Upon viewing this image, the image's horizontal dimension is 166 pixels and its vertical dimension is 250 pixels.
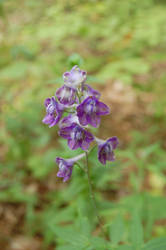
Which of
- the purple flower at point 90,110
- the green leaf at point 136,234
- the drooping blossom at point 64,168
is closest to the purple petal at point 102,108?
the purple flower at point 90,110

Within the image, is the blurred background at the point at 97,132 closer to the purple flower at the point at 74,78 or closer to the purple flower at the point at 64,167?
the purple flower at the point at 64,167

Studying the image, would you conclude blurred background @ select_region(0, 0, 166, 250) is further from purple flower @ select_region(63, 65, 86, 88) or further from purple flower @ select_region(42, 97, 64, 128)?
purple flower @ select_region(63, 65, 86, 88)

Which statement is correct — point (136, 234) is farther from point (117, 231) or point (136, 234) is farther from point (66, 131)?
point (66, 131)

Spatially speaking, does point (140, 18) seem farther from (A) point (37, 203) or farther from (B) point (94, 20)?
(A) point (37, 203)

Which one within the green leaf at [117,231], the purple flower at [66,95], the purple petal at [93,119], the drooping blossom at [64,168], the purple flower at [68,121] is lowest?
the green leaf at [117,231]

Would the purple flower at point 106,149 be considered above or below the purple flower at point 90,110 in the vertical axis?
below

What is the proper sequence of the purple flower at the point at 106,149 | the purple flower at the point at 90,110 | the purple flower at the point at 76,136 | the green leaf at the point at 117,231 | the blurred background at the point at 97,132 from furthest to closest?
the blurred background at the point at 97,132 → the green leaf at the point at 117,231 → the purple flower at the point at 106,149 → the purple flower at the point at 76,136 → the purple flower at the point at 90,110

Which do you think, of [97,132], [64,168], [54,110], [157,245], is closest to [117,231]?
[157,245]

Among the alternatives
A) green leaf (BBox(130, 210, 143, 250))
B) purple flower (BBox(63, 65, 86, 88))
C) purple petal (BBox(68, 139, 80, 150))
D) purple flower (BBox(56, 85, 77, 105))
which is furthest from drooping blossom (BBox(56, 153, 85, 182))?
green leaf (BBox(130, 210, 143, 250))
